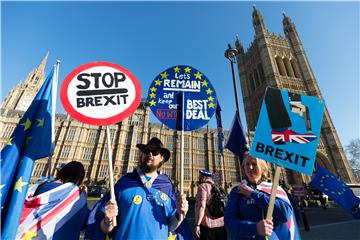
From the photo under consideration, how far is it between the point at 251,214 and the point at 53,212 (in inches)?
74.8

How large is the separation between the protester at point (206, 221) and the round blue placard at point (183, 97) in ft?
4.84

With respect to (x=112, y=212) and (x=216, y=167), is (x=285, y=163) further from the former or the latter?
(x=216, y=167)

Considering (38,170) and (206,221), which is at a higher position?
(38,170)

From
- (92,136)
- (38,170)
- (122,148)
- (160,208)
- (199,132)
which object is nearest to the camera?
(160,208)

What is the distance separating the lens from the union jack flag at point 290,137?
5.57 ft

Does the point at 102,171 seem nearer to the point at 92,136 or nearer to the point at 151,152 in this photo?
the point at 92,136

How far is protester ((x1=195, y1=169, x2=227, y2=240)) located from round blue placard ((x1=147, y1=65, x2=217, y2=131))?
58.1 inches

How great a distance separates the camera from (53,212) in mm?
1801

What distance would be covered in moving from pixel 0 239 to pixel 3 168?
25.3 inches

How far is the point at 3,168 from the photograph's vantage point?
72.1 inches

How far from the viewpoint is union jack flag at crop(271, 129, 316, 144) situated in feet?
5.57

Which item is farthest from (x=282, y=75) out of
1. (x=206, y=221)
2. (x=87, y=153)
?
(x=206, y=221)

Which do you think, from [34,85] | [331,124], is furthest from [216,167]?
[34,85]

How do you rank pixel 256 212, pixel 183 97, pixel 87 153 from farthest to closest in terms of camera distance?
1. pixel 87 153
2. pixel 183 97
3. pixel 256 212
